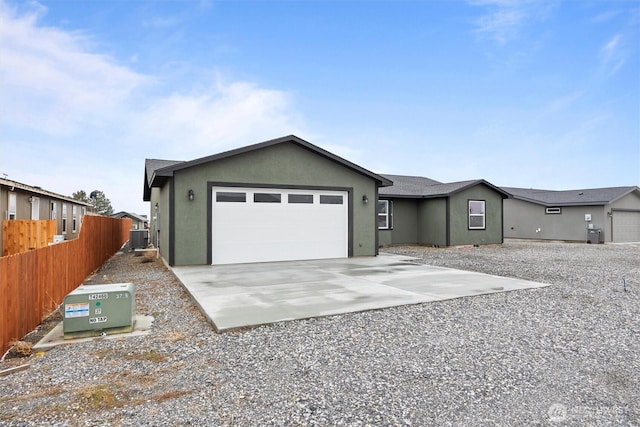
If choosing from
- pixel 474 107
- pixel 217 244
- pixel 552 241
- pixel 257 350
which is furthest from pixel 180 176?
pixel 552 241

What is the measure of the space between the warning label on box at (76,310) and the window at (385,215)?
44.7ft

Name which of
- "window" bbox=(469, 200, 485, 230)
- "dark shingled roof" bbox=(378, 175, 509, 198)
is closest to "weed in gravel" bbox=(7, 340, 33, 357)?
"dark shingled roof" bbox=(378, 175, 509, 198)

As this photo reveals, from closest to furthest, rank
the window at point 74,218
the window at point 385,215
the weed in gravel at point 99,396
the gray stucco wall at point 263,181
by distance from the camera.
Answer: the weed in gravel at point 99,396 → the gray stucco wall at point 263,181 → the window at point 385,215 → the window at point 74,218

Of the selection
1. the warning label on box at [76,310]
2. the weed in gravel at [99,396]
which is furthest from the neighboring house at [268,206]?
the weed in gravel at [99,396]

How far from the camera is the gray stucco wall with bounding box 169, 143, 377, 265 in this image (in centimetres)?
963

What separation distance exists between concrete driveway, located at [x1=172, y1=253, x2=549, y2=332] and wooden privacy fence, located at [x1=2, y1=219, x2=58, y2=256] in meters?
4.90

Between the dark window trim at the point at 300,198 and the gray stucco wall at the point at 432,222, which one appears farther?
the gray stucco wall at the point at 432,222

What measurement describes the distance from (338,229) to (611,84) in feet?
47.8

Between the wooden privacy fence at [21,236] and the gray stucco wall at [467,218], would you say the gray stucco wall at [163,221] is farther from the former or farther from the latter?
the gray stucco wall at [467,218]

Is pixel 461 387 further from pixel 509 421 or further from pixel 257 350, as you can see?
pixel 257 350

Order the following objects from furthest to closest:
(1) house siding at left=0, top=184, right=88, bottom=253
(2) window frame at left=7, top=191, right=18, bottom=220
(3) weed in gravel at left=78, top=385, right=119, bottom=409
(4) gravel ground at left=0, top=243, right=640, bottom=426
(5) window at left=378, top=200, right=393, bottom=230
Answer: (5) window at left=378, top=200, right=393, bottom=230 → (2) window frame at left=7, top=191, right=18, bottom=220 → (1) house siding at left=0, top=184, right=88, bottom=253 → (3) weed in gravel at left=78, top=385, right=119, bottom=409 → (4) gravel ground at left=0, top=243, right=640, bottom=426

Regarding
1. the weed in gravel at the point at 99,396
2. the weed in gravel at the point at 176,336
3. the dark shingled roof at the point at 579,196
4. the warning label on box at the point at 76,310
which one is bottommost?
the weed in gravel at the point at 99,396

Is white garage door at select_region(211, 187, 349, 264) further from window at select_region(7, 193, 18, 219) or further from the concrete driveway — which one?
window at select_region(7, 193, 18, 219)

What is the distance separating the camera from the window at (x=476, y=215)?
17061 mm
